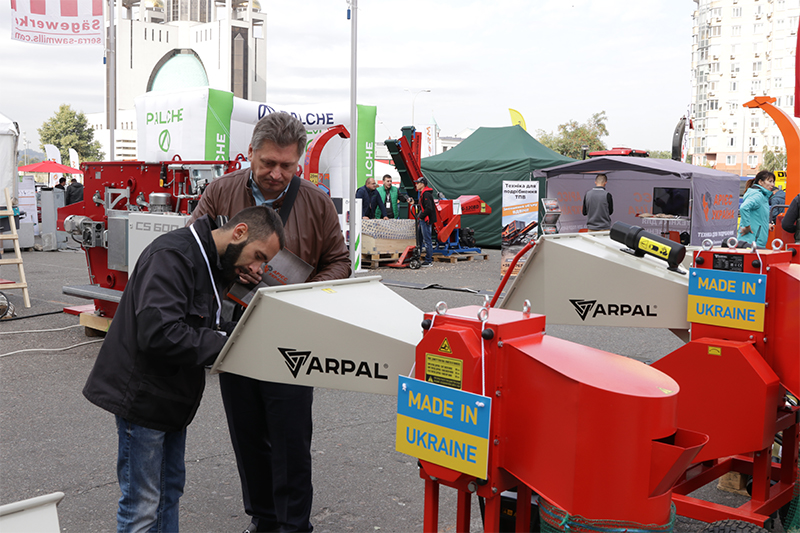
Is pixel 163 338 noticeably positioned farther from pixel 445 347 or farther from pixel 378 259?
pixel 378 259

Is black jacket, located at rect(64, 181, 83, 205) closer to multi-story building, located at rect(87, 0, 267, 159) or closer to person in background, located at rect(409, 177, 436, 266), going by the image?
person in background, located at rect(409, 177, 436, 266)

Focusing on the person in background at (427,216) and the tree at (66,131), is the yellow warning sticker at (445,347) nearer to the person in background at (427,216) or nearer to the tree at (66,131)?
the person in background at (427,216)

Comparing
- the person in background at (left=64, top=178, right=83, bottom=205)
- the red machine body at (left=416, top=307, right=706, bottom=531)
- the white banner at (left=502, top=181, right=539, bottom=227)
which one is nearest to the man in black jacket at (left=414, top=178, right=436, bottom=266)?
the white banner at (left=502, top=181, right=539, bottom=227)

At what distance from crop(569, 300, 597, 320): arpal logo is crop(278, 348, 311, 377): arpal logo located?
142cm

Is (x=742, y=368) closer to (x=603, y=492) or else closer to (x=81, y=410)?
(x=603, y=492)

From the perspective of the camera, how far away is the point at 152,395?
2.31 m

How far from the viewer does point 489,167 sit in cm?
1916

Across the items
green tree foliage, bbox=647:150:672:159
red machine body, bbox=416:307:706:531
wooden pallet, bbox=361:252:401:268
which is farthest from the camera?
green tree foliage, bbox=647:150:672:159

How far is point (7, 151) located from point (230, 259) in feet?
43.3

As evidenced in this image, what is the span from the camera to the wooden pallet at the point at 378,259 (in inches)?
566

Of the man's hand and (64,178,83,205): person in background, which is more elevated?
(64,178,83,205): person in background

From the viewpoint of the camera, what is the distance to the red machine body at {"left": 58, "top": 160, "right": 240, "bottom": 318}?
6996 millimetres

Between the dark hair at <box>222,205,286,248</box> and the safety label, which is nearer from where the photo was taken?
the dark hair at <box>222,205,286,248</box>

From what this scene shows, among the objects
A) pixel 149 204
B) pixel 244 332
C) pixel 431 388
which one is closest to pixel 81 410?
pixel 149 204
